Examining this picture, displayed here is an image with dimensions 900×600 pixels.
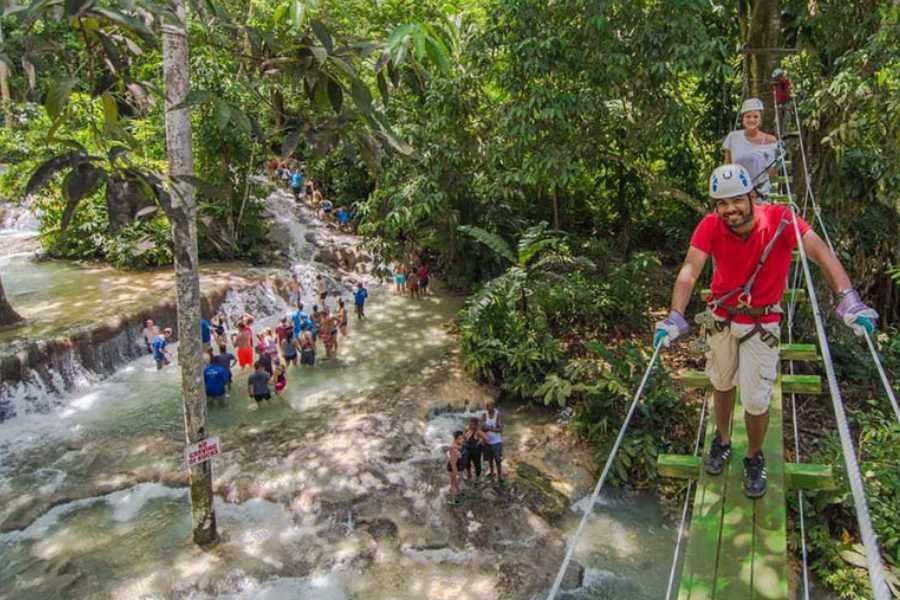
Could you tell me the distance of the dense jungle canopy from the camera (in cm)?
247

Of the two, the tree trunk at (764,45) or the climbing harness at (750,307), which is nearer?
the climbing harness at (750,307)

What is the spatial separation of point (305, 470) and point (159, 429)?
2.84 metres

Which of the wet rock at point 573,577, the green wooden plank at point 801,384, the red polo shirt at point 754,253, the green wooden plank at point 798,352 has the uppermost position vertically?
the red polo shirt at point 754,253

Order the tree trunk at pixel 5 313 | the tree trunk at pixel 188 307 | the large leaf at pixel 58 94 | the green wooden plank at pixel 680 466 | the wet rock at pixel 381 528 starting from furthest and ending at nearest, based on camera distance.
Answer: the tree trunk at pixel 5 313, the wet rock at pixel 381 528, the tree trunk at pixel 188 307, the green wooden plank at pixel 680 466, the large leaf at pixel 58 94

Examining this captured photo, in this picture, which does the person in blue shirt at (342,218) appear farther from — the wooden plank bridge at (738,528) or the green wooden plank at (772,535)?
the green wooden plank at (772,535)

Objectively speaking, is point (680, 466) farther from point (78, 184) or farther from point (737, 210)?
point (78, 184)

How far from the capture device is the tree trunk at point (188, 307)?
6078 mm

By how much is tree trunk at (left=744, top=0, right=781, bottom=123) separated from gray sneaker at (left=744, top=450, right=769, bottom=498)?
22.2 feet

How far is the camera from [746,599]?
304cm

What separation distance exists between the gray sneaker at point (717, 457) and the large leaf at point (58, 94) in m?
3.71

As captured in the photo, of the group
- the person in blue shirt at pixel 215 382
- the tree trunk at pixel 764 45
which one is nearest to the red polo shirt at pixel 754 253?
the tree trunk at pixel 764 45

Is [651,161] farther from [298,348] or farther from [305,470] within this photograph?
[305,470]

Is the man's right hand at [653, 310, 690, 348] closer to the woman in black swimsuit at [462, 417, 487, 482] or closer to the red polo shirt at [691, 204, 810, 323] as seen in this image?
the red polo shirt at [691, 204, 810, 323]

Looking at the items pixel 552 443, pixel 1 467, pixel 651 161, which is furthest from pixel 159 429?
pixel 651 161
